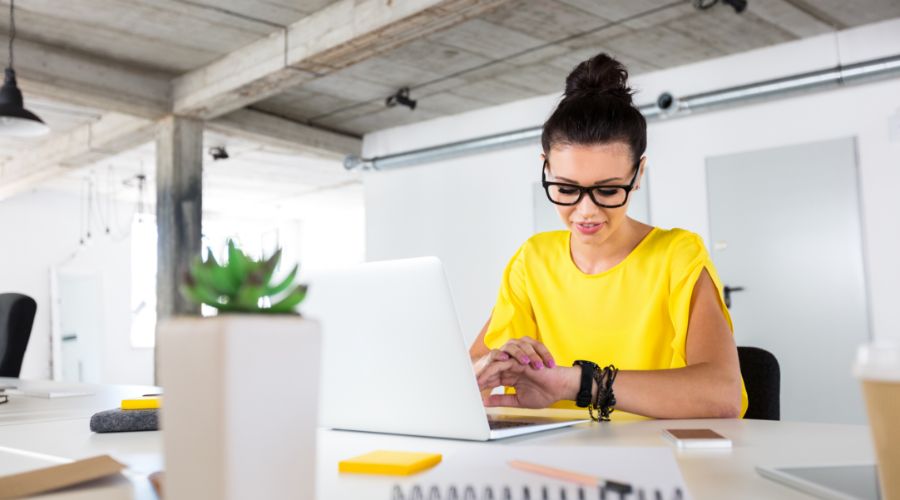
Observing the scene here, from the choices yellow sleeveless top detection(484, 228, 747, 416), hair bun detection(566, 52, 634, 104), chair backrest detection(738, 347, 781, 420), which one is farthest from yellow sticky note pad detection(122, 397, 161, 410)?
chair backrest detection(738, 347, 781, 420)

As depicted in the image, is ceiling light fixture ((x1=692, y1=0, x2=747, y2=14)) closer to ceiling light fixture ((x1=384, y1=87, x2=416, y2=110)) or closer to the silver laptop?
ceiling light fixture ((x1=384, y1=87, x2=416, y2=110))

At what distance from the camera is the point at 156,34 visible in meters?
5.36

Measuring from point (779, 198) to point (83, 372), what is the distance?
9641 millimetres

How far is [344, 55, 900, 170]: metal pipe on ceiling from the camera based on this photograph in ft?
16.2

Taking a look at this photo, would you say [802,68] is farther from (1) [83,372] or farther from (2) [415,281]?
(1) [83,372]

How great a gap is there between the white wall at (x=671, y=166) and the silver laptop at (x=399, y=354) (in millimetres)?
4743

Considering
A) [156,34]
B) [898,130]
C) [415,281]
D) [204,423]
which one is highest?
[156,34]

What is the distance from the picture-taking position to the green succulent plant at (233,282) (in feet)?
1.68

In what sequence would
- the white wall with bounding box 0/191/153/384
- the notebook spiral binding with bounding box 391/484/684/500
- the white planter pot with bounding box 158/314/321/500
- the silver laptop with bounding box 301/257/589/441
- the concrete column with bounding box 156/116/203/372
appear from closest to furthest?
the white planter pot with bounding box 158/314/321/500
the notebook spiral binding with bounding box 391/484/684/500
the silver laptop with bounding box 301/257/589/441
the concrete column with bounding box 156/116/203/372
the white wall with bounding box 0/191/153/384

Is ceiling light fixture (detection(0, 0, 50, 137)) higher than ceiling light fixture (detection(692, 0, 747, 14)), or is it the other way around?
ceiling light fixture (detection(692, 0, 747, 14))

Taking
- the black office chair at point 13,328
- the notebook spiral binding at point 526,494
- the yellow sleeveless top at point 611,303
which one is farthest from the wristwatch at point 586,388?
the black office chair at point 13,328

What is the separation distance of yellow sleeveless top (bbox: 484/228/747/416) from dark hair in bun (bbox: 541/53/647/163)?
257 mm

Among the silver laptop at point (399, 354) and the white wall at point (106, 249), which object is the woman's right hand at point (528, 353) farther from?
the white wall at point (106, 249)

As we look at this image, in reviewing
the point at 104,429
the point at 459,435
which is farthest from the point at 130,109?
the point at 459,435
